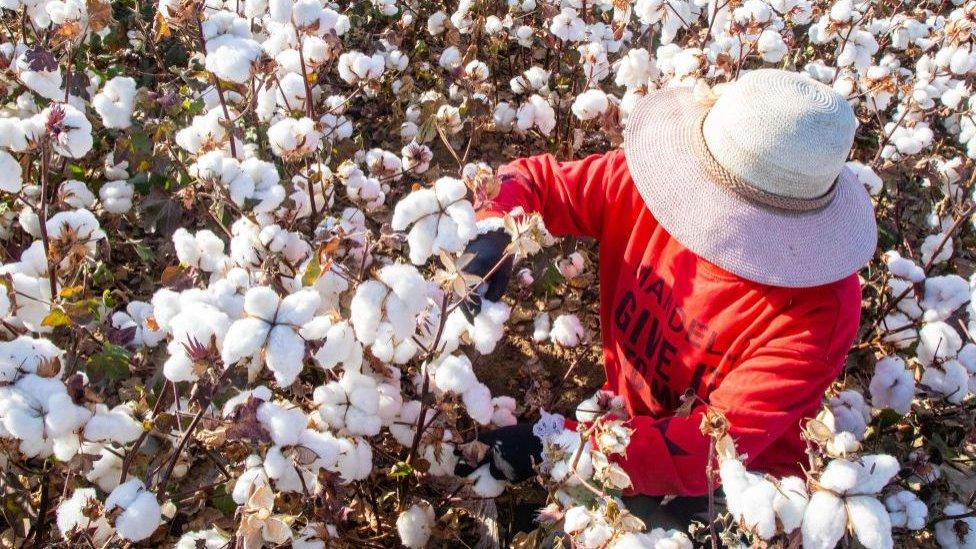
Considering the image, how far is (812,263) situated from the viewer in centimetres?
152

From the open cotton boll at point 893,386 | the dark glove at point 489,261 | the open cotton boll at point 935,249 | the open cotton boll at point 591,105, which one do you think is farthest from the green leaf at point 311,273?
the open cotton boll at point 935,249

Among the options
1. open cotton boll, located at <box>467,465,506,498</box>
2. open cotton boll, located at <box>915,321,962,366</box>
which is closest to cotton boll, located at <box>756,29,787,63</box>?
open cotton boll, located at <box>915,321,962,366</box>

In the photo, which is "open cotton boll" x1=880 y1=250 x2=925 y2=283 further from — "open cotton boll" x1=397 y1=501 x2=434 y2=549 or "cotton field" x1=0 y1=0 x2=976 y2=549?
"open cotton boll" x1=397 y1=501 x2=434 y2=549

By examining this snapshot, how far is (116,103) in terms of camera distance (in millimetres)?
2021

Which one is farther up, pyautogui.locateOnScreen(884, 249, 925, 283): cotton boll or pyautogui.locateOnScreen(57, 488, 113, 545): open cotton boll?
pyautogui.locateOnScreen(57, 488, 113, 545): open cotton boll

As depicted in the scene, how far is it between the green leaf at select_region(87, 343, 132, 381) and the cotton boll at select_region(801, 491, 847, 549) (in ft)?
4.25

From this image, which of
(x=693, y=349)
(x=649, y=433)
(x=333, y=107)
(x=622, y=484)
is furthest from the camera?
(x=333, y=107)

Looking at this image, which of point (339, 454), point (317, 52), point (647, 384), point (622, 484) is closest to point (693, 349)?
point (647, 384)

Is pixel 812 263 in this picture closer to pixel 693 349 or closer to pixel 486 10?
pixel 693 349

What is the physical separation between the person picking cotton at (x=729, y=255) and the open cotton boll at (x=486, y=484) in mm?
34

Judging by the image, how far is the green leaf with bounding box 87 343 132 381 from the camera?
154 centimetres

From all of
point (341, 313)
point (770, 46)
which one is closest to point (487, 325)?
point (341, 313)

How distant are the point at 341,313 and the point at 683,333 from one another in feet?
2.85

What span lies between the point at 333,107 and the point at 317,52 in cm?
44
